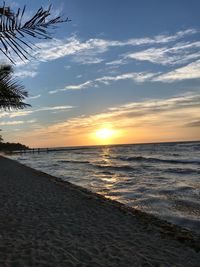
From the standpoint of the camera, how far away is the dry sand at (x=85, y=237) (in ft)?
17.6

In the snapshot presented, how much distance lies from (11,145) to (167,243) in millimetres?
120049

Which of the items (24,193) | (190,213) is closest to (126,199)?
(190,213)

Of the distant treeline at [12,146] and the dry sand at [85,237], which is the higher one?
the distant treeline at [12,146]

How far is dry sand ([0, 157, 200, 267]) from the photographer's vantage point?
5371 mm

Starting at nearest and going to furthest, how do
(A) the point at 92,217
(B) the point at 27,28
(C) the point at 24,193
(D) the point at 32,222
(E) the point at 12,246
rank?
1. (B) the point at 27,28
2. (E) the point at 12,246
3. (D) the point at 32,222
4. (A) the point at 92,217
5. (C) the point at 24,193

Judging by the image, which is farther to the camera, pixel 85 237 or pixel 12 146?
pixel 12 146

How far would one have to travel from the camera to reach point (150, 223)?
835 cm

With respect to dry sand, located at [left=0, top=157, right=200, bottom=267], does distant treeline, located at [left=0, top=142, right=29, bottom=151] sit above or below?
above

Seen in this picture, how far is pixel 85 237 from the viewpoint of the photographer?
678cm

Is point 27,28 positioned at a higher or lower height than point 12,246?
higher

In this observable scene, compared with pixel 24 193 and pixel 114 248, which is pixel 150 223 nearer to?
pixel 114 248

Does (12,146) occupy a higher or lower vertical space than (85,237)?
higher

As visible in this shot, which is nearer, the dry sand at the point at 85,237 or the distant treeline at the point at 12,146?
the dry sand at the point at 85,237

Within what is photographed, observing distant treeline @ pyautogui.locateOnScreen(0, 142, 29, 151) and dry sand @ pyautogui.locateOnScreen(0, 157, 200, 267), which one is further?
distant treeline @ pyautogui.locateOnScreen(0, 142, 29, 151)
